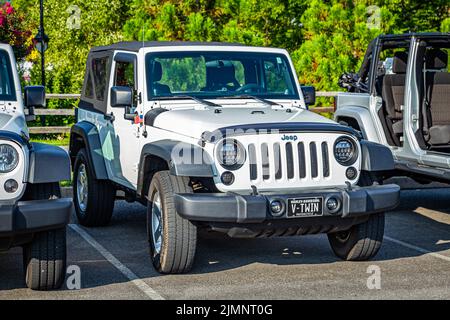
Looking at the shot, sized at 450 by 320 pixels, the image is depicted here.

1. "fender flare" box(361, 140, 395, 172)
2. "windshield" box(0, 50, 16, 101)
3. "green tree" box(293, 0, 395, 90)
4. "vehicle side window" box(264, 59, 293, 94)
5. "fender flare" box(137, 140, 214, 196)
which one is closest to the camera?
"fender flare" box(137, 140, 214, 196)

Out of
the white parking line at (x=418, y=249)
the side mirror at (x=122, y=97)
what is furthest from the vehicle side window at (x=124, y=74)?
the white parking line at (x=418, y=249)

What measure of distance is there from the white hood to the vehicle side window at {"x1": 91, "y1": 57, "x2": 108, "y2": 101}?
1.93m

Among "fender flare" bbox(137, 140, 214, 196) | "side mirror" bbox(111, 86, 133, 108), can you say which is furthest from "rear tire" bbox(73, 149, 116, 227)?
"fender flare" bbox(137, 140, 214, 196)

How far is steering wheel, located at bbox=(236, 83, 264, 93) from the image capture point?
351 inches

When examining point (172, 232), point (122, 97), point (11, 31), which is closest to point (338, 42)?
point (11, 31)

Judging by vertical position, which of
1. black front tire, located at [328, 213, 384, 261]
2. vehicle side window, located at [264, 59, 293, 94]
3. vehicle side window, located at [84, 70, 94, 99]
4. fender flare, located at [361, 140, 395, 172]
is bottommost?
black front tire, located at [328, 213, 384, 261]

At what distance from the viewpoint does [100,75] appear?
10297 mm

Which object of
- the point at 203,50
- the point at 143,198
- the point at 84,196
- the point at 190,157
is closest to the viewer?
the point at 190,157

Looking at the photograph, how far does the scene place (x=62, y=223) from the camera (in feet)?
21.5

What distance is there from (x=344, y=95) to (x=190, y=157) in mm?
4763

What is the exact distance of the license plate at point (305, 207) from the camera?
717 cm

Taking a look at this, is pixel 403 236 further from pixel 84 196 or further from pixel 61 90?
pixel 61 90

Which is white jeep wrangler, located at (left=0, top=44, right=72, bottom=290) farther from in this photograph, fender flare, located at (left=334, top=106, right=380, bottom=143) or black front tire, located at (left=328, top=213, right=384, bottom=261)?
fender flare, located at (left=334, top=106, right=380, bottom=143)
